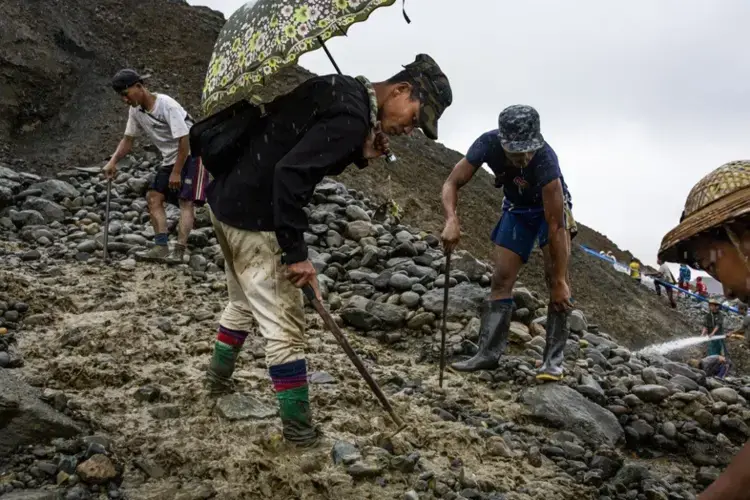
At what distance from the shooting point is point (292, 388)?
334cm

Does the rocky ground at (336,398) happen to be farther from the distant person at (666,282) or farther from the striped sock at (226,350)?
the distant person at (666,282)

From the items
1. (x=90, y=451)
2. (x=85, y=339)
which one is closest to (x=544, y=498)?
(x=90, y=451)

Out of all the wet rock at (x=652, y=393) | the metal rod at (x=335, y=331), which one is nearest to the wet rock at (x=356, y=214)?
the wet rock at (x=652, y=393)

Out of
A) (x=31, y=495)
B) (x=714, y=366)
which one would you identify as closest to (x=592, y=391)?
(x=31, y=495)

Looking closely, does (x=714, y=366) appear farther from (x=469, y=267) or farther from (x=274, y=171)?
(x=274, y=171)

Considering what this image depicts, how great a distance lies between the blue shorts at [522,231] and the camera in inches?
190

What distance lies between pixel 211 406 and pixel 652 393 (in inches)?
130

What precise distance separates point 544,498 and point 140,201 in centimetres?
732

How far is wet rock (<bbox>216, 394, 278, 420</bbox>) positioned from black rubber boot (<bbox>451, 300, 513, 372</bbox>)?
5.82 ft

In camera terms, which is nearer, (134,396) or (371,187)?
(134,396)

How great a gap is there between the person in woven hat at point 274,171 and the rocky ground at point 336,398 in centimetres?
45

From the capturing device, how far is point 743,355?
54.8 ft

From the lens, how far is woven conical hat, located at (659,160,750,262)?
187 cm

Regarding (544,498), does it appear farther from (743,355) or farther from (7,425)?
(743,355)
